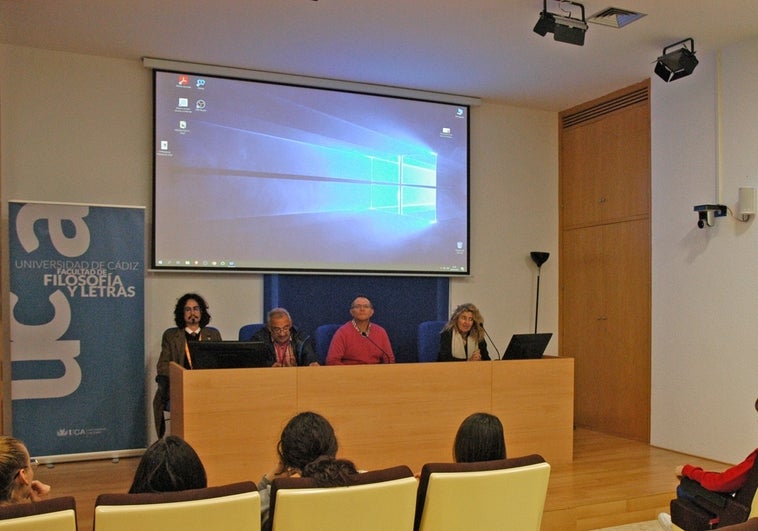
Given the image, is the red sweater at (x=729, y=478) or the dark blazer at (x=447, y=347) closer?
the red sweater at (x=729, y=478)

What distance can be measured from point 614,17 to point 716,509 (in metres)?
3.07

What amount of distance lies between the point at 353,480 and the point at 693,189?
4302 mm

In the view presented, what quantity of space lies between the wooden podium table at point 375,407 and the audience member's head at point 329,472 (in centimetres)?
180

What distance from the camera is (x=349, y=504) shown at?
6.17ft

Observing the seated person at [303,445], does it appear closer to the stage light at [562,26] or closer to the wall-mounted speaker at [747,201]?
the stage light at [562,26]

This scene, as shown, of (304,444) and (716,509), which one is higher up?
(304,444)

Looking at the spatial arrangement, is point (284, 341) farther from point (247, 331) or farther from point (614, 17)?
point (614, 17)

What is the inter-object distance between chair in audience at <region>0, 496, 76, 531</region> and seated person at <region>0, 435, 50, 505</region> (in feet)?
1.00

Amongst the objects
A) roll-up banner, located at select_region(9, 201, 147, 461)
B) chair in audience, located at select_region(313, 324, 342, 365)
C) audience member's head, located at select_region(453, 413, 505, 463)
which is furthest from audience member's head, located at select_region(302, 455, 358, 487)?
roll-up banner, located at select_region(9, 201, 147, 461)

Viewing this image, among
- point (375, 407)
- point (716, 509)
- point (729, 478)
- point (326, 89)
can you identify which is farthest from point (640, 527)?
point (326, 89)

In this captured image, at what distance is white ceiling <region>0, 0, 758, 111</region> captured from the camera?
13.9 feet

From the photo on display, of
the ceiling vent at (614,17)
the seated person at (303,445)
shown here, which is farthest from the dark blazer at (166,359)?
the ceiling vent at (614,17)

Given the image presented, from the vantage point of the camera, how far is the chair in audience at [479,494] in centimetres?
202

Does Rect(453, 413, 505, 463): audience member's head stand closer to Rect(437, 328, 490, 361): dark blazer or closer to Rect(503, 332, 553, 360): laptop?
Rect(503, 332, 553, 360): laptop
